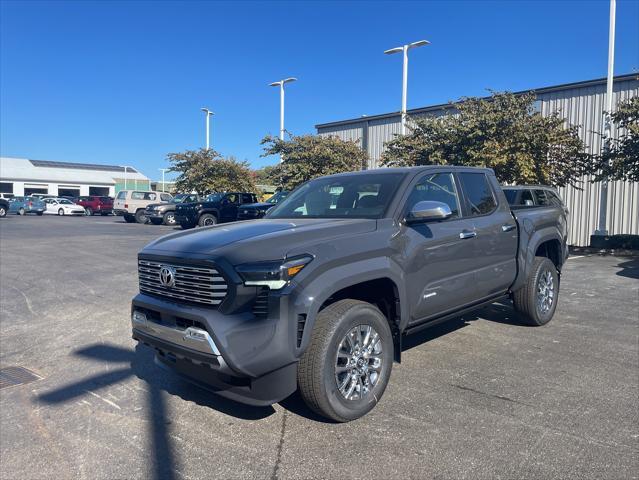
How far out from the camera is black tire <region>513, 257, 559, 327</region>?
5.86 meters

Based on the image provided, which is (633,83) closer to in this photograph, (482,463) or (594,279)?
(594,279)

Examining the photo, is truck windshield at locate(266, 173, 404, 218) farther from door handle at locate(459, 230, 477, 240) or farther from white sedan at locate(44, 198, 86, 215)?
white sedan at locate(44, 198, 86, 215)

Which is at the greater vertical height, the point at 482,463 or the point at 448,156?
the point at 448,156

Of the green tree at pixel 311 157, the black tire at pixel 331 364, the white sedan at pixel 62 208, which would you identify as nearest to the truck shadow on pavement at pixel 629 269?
the black tire at pixel 331 364

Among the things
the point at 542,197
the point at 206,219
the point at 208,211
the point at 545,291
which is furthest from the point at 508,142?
the point at 206,219

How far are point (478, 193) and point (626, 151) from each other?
36.9 ft

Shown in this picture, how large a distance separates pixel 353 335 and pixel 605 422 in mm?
1884

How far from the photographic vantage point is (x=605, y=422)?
3.57 metres

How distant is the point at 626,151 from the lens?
1401 centimetres

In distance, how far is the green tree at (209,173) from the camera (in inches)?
1257

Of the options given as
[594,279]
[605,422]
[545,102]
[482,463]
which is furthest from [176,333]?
[545,102]

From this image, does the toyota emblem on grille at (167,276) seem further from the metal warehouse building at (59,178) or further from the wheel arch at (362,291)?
the metal warehouse building at (59,178)

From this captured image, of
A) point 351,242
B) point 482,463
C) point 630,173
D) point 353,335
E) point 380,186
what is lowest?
point 482,463

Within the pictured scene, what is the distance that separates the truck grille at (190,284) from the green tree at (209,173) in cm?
2873
